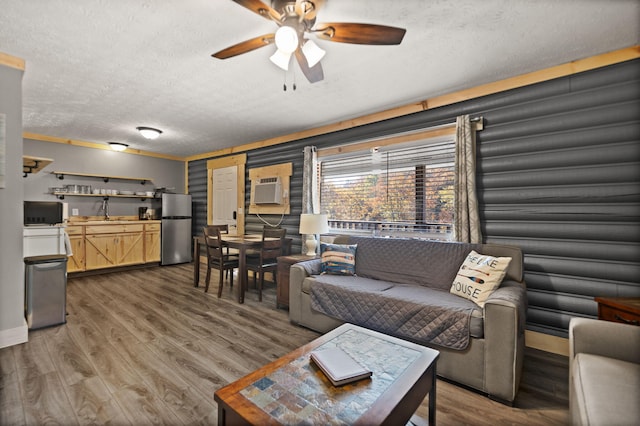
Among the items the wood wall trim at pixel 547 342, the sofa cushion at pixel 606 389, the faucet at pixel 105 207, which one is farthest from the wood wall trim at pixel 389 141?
the faucet at pixel 105 207

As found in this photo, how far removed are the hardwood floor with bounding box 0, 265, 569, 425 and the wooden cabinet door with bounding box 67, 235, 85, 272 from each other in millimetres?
1713

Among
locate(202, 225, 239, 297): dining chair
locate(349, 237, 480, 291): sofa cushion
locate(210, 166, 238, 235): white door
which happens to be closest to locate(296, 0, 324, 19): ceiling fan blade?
locate(349, 237, 480, 291): sofa cushion

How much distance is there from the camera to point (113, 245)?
550 centimetres

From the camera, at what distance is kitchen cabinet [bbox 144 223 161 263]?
19.5 ft

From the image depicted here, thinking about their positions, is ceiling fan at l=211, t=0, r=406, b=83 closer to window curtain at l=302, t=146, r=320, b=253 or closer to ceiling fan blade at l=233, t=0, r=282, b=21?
ceiling fan blade at l=233, t=0, r=282, b=21

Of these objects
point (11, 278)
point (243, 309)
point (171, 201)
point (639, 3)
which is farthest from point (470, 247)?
point (171, 201)

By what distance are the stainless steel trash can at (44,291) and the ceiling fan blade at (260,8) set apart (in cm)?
326

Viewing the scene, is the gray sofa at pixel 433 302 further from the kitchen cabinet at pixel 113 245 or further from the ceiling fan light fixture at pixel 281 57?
the kitchen cabinet at pixel 113 245

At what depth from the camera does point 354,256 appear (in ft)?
10.9

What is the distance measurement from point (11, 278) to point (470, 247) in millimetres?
4165

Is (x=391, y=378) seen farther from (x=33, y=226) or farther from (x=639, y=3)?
(x=33, y=226)

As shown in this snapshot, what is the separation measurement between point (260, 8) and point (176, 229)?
5.65 m

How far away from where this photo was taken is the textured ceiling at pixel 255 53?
6.26ft

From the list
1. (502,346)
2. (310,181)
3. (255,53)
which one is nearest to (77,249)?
(310,181)
